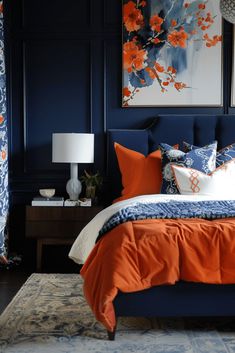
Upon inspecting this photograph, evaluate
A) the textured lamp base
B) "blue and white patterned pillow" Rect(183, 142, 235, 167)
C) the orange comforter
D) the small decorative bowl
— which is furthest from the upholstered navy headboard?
the orange comforter

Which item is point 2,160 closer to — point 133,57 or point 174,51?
point 133,57

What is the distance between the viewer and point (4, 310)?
303 centimetres

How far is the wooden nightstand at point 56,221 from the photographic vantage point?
4.29 meters

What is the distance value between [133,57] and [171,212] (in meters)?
2.38

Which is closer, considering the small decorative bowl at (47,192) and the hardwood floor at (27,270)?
the hardwood floor at (27,270)

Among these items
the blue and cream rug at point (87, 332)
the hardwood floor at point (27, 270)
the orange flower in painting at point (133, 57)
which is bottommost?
the hardwood floor at point (27, 270)

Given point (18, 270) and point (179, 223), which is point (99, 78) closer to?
point (18, 270)

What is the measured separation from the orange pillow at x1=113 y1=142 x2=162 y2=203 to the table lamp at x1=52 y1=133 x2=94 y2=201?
0.33 m

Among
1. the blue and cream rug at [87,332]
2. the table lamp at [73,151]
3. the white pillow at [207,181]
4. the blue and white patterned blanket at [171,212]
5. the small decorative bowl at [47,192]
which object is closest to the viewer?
the blue and cream rug at [87,332]

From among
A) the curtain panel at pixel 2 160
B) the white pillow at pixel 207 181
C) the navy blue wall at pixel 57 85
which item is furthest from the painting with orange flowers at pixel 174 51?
the curtain panel at pixel 2 160

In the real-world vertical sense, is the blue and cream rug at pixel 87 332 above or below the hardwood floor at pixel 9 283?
above

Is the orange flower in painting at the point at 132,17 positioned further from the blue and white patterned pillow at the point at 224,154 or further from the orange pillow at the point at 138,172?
the blue and white patterned pillow at the point at 224,154

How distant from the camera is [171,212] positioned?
2.87m

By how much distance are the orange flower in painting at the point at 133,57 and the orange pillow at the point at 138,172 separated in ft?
2.82
